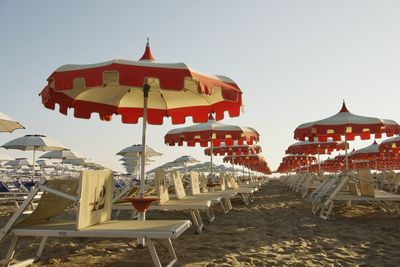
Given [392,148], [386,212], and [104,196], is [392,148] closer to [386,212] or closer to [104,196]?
[386,212]

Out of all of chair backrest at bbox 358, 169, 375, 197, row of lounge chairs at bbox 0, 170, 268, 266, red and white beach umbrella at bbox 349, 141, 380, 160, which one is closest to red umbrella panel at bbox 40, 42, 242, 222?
row of lounge chairs at bbox 0, 170, 268, 266

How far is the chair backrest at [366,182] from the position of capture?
6.50 m

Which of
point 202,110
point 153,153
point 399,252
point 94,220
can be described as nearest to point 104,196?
point 94,220

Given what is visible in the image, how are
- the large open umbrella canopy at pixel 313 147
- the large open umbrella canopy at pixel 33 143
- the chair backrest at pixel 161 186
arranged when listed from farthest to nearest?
the large open umbrella canopy at pixel 313 147, the large open umbrella canopy at pixel 33 143, the chair backrest at pixel 161 186

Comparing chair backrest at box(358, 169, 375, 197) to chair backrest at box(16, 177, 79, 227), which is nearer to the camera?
chair backrest at box(16, 177, 79, 227)

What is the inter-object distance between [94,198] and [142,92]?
237 cm

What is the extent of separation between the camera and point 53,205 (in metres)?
3.36

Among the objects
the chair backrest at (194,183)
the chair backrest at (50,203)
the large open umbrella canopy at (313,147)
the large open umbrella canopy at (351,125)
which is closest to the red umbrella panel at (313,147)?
the large open umbrella canopy at (313,147)

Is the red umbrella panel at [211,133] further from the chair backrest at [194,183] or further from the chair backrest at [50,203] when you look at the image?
the chair backrest at [50,203]

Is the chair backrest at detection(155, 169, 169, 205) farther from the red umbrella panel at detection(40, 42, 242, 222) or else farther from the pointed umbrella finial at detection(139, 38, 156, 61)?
the pointed umbrella finial at detection(139, 38, 156, 61)

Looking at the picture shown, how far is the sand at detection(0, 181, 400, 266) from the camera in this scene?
3.54 metres

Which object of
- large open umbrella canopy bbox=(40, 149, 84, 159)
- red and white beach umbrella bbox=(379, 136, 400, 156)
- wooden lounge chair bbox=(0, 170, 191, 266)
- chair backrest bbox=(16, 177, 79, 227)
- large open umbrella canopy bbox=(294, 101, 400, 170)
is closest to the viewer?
wooden lounge chair bbox=(0, 170, 191, 266)

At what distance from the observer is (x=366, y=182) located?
658 cm

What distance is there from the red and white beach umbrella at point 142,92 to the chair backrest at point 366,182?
3.24m
